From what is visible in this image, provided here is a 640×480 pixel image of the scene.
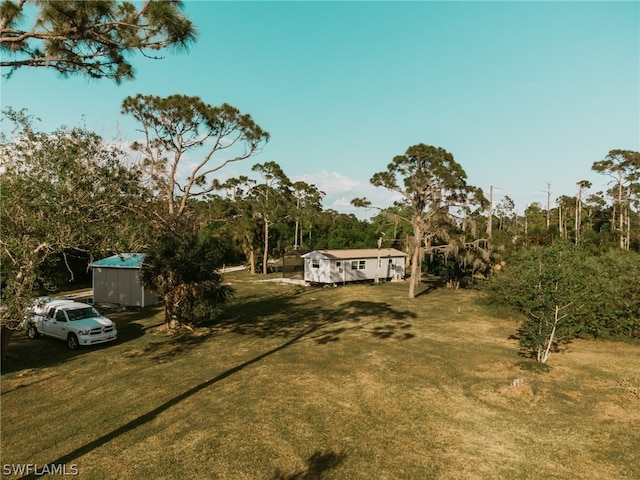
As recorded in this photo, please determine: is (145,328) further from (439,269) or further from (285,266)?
(439,269)

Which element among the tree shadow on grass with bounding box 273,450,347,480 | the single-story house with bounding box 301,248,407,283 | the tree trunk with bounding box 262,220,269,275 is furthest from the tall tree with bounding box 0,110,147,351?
the tree trunk with bounding box 262,220,269,275

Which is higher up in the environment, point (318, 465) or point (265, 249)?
point (265, 249)

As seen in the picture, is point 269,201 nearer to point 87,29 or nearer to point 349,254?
point 349,254

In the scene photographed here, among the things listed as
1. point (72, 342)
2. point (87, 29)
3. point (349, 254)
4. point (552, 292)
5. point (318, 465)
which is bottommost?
point (318, 465)

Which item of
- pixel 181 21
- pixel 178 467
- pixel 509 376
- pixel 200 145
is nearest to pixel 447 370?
pixel 509 376

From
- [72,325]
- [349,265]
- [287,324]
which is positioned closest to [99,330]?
[72,325]

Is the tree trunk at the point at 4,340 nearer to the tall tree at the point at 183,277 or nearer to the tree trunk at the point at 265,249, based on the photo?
the tall tree at the point at 183,277

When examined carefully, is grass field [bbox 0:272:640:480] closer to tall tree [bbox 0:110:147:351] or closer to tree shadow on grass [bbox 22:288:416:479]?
tree shadow on grass [bbox 22:288:416:479]
